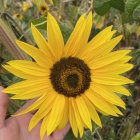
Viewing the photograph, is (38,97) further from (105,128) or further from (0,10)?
(105,128)

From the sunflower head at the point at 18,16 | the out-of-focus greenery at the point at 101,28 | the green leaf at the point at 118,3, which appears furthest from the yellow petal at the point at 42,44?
the sunflower head at the point at 18,16

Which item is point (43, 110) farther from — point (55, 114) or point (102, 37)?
point (102, 37)

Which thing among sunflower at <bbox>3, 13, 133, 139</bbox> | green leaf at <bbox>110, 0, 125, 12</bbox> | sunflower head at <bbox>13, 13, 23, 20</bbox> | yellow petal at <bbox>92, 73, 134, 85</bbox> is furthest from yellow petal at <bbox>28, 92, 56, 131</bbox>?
sunflower head at <bbox>13, 13, 23, 20</bbox>

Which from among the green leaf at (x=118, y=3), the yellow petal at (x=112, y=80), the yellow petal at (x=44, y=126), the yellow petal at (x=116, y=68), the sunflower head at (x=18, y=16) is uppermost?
the green leaf at (x=118, y=3)

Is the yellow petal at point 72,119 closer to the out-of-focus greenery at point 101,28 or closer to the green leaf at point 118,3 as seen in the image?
the out-of-focus greenery at point 101,28

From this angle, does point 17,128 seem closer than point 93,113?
No

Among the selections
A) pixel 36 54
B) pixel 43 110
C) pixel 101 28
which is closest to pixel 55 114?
pixel 43 110

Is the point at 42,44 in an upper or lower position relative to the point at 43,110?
upper
